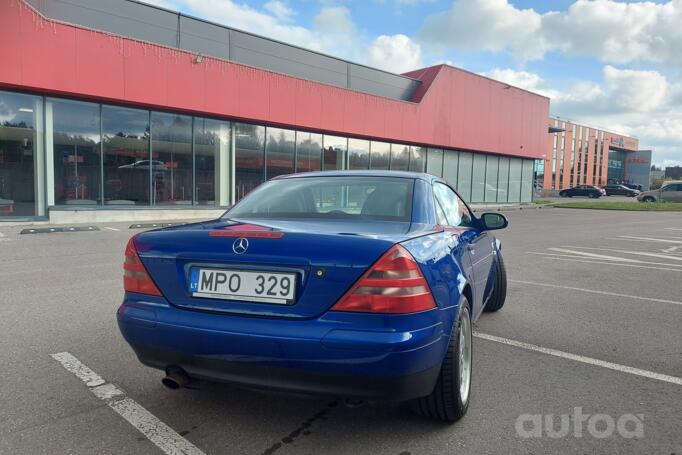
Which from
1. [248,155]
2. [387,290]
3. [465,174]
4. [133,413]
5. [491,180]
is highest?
[248,155]

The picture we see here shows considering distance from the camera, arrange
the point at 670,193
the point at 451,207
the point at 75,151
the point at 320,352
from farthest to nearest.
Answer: the point at 670,193, the point at 75,151, the point at 451,207, the point at 320,352

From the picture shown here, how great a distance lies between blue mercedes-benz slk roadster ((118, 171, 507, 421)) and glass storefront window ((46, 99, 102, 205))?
45.4 ft

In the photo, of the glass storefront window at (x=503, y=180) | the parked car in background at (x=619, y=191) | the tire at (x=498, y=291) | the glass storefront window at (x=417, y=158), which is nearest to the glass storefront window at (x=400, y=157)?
the glass storefront window at (x=417, y=158)

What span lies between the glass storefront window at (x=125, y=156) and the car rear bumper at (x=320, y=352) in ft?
48.2

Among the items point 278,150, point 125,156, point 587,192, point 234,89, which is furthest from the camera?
point 587,192

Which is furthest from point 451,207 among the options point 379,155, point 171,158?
point 379,155

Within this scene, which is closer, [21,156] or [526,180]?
[21,156]

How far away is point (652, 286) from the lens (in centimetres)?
670

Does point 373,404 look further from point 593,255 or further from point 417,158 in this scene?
point 417,158

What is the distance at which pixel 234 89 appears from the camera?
55.6 ft

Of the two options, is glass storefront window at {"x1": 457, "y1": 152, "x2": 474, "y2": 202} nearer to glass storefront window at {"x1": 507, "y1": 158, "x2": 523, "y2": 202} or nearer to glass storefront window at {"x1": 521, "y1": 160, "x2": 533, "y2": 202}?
glass storefront window at {"x1": 507, "y1": 158, "x2": 523, "y2": 202}

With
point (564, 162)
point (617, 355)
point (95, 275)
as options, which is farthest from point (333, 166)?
point (564, 162)

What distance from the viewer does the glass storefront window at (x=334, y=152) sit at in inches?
821

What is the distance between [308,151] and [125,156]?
7400 mm
